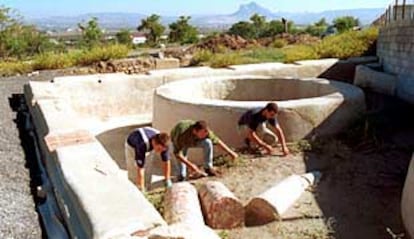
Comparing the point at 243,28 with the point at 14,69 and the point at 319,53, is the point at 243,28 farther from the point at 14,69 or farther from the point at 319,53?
the point at 14,69

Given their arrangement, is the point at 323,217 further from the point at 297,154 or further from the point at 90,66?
the point at 90,66

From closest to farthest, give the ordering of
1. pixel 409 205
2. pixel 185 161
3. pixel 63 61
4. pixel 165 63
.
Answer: pixel 409 205, pixel 185 161, pixel 165 63, pixel 63 61

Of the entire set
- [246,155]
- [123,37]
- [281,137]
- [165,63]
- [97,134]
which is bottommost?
[97,134]

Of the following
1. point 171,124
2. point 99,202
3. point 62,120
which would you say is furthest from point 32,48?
point 99,202

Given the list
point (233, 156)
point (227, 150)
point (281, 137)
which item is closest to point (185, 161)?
point (227, 150)

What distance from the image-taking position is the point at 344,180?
6.48 m

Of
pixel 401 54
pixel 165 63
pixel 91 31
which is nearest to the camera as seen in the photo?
pixel 401 54

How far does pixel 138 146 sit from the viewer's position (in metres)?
6.12

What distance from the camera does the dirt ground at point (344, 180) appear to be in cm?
526

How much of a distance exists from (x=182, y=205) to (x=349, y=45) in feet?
30.5

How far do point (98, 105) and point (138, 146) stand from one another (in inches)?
162

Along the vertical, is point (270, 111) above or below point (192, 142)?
above

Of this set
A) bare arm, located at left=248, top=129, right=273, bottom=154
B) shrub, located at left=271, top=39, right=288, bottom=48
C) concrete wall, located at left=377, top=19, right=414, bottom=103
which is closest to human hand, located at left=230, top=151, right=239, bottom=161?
bare arm, located at left=248, top=129, right=273, bottom=154

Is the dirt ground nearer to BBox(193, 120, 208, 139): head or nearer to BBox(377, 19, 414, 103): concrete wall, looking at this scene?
BBox(193, 120, 208, 139): head
